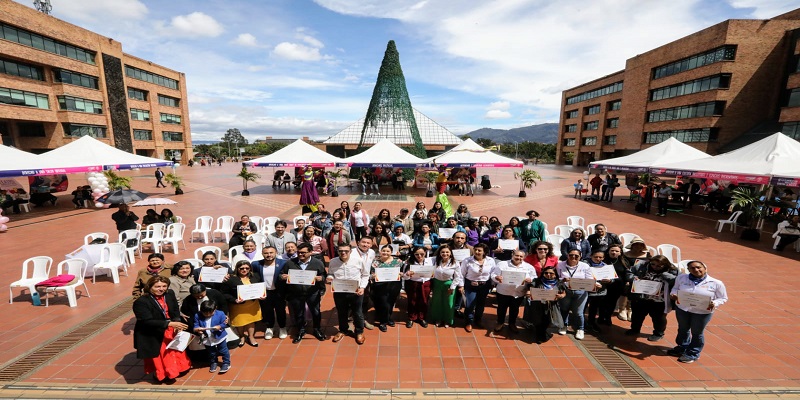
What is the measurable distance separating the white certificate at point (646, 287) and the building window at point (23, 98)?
163 ft

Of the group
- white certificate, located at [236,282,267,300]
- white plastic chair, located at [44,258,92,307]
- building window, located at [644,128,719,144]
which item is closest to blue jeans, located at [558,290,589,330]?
white certificate, located at [236,282,267,300]

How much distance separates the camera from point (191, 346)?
445 cm

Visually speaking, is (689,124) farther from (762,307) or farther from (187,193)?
(187,193)

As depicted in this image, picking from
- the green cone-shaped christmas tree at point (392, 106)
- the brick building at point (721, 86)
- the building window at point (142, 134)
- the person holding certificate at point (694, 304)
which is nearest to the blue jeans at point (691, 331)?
the person holding certificate at point (694, 304)

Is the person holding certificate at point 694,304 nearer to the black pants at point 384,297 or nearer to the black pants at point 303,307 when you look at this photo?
the black pants at point 384,297

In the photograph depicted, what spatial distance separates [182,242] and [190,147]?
57144 mm

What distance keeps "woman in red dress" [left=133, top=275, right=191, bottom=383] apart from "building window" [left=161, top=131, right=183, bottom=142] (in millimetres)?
59187

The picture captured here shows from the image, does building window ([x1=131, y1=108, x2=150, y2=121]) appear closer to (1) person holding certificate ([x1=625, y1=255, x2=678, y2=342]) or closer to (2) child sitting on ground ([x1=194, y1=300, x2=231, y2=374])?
(2) child sitting on ground ([x1=194, y1=300, x2=231, y2=374])

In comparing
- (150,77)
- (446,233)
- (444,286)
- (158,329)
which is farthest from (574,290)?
(150,77)

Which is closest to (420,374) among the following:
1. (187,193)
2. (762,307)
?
(762,307)

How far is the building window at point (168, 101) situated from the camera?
51.9 metres

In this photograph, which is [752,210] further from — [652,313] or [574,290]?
[574,290]

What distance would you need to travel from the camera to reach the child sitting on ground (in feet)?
14.2

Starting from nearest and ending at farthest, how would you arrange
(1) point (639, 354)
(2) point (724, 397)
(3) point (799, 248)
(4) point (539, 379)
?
(2) point (724, 397) → (4) point (539, 379) → (1) point (639, 354) → (3) point (799, 248)
